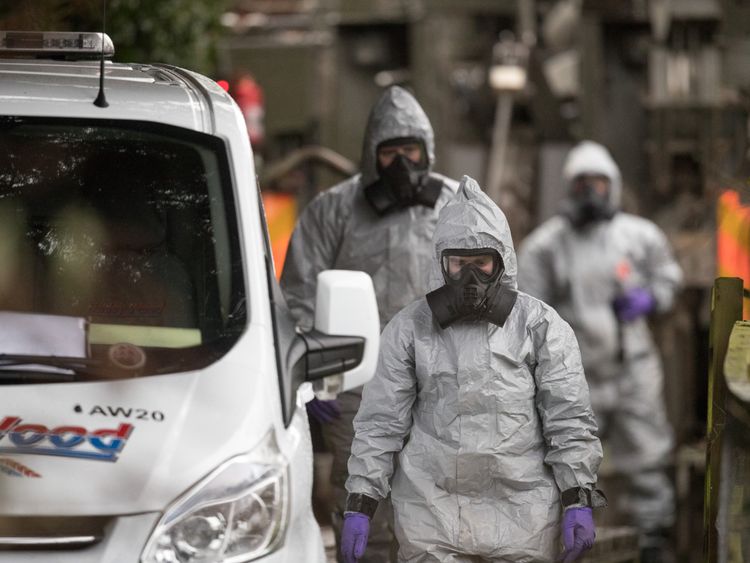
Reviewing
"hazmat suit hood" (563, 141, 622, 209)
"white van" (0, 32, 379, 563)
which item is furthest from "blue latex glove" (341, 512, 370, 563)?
"hazmat suit hood" (563, 141, 622, 209)

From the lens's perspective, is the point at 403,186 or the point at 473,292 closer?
the point at 473,292

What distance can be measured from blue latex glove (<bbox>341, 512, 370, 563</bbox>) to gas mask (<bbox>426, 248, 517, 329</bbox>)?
0.69 meters

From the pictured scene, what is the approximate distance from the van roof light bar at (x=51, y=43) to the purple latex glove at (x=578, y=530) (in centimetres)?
224

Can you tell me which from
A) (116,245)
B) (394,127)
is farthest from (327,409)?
(116,245)

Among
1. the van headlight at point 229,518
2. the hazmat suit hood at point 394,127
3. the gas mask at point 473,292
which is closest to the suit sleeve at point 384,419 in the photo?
the gas mask at point 473,292

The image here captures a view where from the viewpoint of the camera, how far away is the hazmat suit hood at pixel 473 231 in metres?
5.70

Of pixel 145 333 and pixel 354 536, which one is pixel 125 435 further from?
pixel 354 536

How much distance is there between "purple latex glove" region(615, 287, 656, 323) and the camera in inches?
456

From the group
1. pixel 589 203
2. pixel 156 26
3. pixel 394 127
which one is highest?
pixel 394 127

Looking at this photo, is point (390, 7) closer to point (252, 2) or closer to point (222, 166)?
point (252, 2)

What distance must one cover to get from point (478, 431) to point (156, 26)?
820 centimetres

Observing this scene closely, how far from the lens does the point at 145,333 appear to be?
4.91 meters

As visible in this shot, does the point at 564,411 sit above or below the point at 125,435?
below

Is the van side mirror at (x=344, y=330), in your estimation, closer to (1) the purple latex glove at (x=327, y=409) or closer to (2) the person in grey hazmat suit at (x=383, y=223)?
(1) the purple latex glove at (x=327, y=409)
